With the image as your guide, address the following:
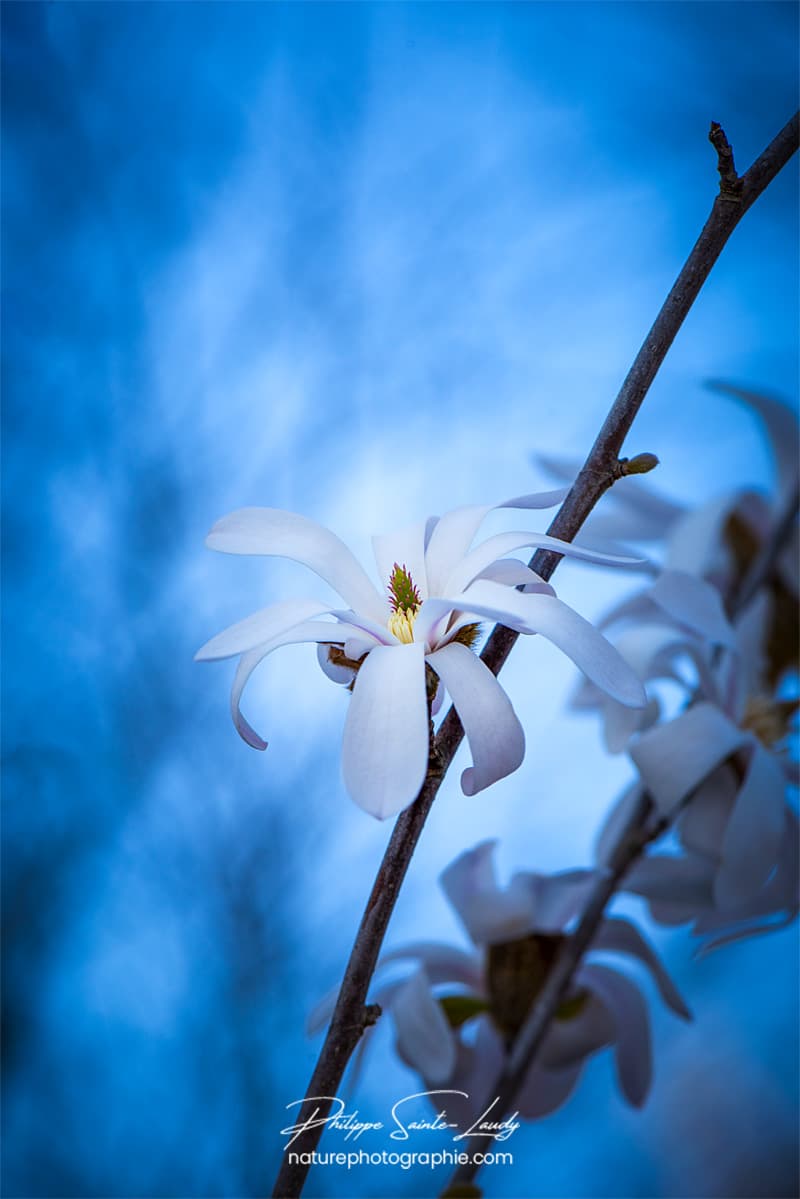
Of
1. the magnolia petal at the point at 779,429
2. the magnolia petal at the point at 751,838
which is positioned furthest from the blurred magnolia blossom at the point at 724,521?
the magnolia petal at the point at 751,838

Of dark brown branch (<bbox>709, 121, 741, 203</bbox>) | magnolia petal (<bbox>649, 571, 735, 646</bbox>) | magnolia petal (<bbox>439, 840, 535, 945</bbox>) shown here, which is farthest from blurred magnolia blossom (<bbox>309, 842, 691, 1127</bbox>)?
dark brown branch (<bbox>709, 121, 741, 203</bbox>)

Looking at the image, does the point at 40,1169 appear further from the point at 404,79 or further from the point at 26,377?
the point at 404,79

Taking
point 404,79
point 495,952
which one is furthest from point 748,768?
point 404,79

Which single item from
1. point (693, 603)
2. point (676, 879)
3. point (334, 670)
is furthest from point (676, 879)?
point (334, 670)

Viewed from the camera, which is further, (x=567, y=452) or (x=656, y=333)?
(x=567, y=452)

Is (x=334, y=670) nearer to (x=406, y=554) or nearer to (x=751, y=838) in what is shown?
(x=406, y=554)

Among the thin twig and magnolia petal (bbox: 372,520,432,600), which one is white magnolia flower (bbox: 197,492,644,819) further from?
the thin twig

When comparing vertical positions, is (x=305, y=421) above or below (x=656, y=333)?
above
